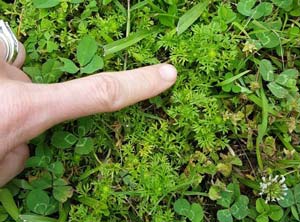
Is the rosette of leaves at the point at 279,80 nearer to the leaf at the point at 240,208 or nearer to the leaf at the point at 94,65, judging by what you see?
the leaf at the point at 240,208

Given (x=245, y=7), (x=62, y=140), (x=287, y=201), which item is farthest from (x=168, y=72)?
(x=287, y=201)

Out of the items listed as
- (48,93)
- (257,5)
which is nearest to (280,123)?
(257,5)

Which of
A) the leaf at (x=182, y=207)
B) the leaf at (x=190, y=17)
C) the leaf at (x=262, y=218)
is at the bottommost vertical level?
the leaf at (x=262, y=218)

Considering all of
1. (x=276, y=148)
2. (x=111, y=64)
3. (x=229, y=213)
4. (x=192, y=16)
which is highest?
(x=192, y=16)

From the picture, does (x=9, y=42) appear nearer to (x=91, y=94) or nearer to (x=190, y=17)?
(x=91, y=94)

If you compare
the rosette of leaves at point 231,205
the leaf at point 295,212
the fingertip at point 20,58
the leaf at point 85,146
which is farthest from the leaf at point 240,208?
the fingertip at point 20,58

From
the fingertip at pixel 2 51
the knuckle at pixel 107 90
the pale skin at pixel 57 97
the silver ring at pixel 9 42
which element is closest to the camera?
the pale skin at pixel 57 97

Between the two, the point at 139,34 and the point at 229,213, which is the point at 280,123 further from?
the point at 139,34
